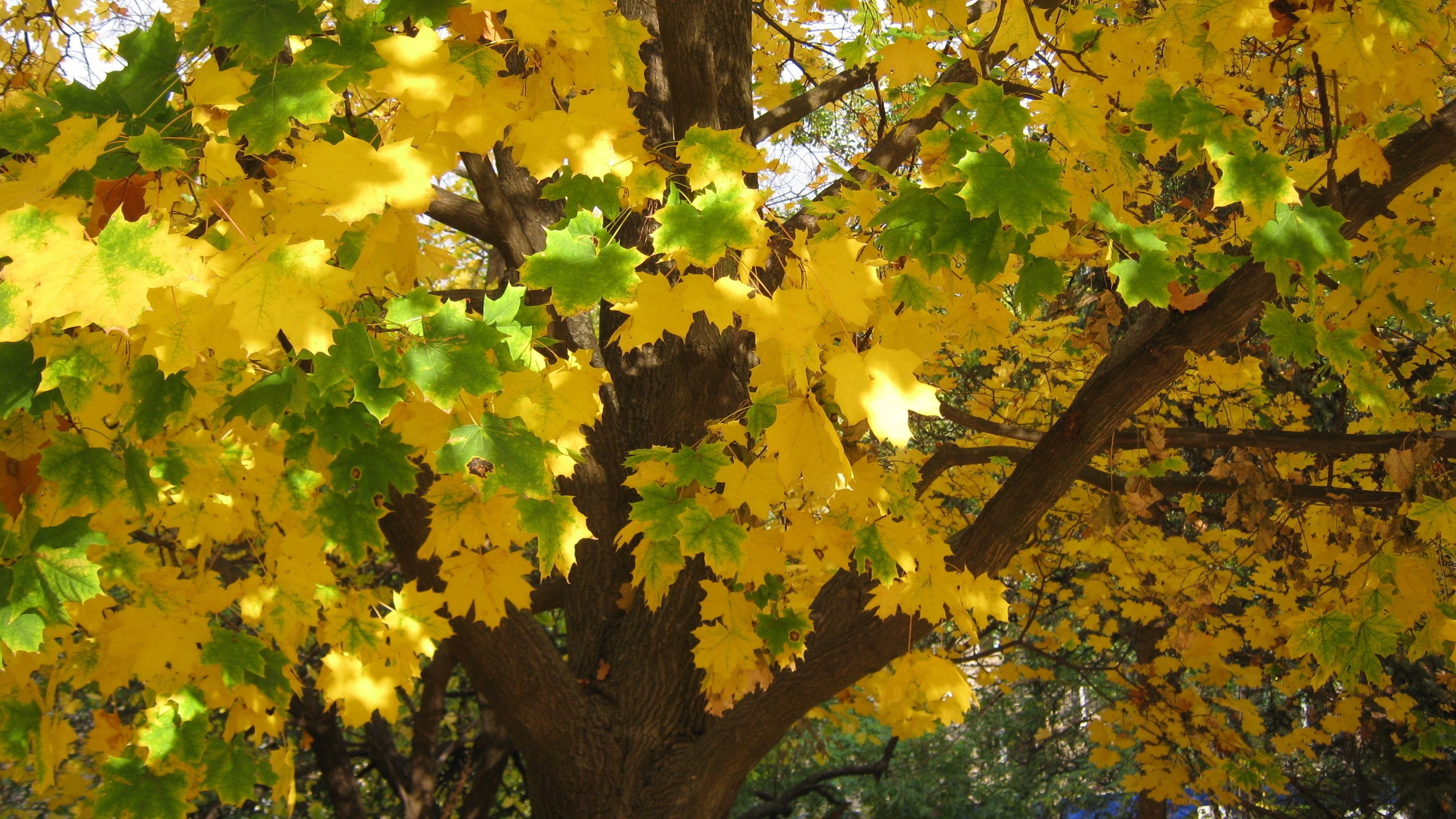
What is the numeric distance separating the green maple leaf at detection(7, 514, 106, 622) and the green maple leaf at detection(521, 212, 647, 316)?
1044mm

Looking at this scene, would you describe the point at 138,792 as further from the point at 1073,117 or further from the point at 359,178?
the point at 1073,117

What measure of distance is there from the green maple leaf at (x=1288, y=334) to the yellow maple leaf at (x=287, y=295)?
305 centimetres

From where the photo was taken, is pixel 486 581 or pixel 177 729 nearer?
pixel 177 729

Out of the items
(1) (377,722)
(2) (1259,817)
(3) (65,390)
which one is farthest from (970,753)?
(3) (65,390)

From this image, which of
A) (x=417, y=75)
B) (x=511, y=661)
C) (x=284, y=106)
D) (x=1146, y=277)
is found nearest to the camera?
(x=284, y=106)

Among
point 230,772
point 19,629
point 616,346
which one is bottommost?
point 19,629

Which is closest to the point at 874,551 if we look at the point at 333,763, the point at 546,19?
the point at 546,19

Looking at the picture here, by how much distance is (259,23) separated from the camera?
178cm

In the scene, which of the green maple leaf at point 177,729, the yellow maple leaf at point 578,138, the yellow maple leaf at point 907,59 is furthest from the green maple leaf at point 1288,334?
the green maple leaf at point 177,729

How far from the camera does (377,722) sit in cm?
649

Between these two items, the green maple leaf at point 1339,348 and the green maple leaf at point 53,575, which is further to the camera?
the green maple leaf at point 1339,348

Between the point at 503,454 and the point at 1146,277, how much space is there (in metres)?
1.57

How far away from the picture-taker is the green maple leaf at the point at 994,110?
7.52 ft

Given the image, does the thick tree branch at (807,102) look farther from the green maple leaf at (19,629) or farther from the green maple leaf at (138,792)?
the green maple leaf at (138,792)
